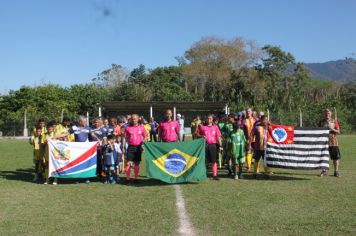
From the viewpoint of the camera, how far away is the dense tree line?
5544 centimetres

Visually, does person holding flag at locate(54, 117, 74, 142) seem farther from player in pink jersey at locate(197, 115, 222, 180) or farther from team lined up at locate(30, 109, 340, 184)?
player in pink jersey at locate(197, 115, 222, 180)

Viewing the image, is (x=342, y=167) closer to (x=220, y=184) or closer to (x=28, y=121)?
(x=220, y=184)

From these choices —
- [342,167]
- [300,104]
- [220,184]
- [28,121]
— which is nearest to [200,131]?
[220,184]

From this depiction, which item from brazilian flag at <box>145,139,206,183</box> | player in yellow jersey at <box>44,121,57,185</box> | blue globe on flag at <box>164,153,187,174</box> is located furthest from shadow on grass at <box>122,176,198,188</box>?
player in yellow jersey at <box>44,121,57,185</box>

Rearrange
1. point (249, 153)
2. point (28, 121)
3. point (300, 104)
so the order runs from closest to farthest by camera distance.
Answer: point (249, 153), point (28, 121), point (300, 104)

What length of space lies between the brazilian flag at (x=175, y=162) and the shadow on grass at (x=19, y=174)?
3.75 metres

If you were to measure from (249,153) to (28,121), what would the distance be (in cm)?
3408

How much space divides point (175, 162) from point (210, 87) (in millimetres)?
57744

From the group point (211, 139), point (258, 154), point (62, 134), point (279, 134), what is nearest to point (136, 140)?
point (211, 139)

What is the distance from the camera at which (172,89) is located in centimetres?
A: 6525

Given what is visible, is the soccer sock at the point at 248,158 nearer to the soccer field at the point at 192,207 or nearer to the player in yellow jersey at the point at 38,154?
the soccer field at the point at 192,207

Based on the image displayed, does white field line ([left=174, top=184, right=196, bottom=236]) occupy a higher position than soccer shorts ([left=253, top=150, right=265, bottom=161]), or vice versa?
soccer shorts ([left=253, top=150, right=265, bottom=161])

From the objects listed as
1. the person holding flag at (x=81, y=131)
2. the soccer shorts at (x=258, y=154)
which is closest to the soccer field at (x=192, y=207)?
the soccer shorts at (x=258, y=154)

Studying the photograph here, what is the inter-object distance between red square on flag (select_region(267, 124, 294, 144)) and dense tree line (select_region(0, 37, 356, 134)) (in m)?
36.4
